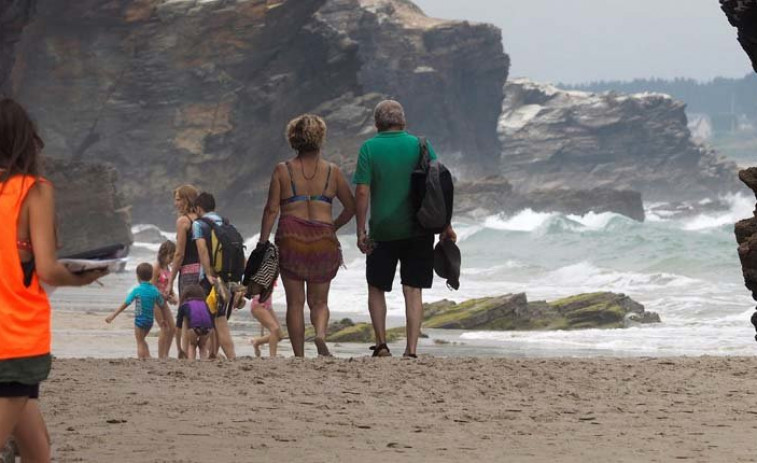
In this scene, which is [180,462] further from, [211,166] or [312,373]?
[211,166]

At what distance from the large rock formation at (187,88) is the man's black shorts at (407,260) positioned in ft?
243

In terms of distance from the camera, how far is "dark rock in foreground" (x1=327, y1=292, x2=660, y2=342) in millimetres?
20297

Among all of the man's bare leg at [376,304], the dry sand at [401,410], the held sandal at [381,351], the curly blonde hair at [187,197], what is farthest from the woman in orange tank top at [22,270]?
the curly blonde hair at [187,197]

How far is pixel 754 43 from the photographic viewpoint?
7.98 meters

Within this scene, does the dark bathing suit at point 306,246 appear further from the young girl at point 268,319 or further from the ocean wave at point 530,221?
the ocean wave at point 530,221

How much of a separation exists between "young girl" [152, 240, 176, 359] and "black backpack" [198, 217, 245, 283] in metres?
1.00

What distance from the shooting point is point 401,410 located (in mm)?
7605

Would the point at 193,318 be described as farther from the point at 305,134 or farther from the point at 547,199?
the point at 547,199

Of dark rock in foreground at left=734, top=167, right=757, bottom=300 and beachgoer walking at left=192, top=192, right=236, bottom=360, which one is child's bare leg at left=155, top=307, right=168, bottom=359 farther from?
dark rock in foreground at left=734, top=167, right=757, bottom=300

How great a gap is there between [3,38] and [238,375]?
139 feet

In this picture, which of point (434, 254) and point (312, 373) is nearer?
point (312, 373)

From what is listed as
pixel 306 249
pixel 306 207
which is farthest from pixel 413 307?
pixel 306 207

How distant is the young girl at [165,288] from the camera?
11.4m

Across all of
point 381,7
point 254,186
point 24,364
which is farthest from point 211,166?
point 24,364
